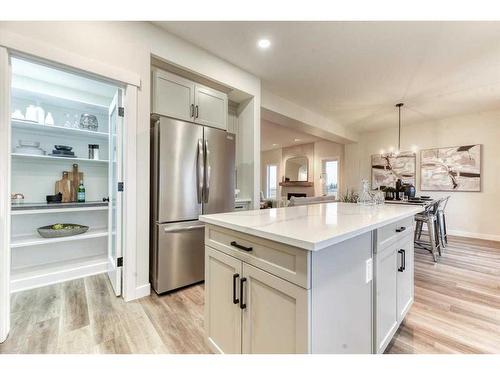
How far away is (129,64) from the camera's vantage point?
2.12 m

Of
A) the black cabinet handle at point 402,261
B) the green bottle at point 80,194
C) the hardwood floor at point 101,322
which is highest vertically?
the green bottle at point 80,194

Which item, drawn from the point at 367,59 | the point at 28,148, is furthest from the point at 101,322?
the point at 367,59

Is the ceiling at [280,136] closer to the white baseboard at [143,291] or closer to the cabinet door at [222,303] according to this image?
the white baseboard at [143,291]

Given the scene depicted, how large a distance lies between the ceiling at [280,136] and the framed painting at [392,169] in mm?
1973

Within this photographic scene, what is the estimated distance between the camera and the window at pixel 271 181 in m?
9.80

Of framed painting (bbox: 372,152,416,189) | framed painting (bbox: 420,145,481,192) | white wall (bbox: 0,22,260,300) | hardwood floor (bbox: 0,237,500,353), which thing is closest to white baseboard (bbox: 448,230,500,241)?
framed painting (bbox: 420,145,481,192)

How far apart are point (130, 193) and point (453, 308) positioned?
313 centimetres

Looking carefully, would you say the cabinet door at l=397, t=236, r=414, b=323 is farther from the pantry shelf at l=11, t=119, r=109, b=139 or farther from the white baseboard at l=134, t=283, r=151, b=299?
the pantry shelf at l=11, t=119, r=109, b=139

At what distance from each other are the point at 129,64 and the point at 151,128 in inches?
23.9

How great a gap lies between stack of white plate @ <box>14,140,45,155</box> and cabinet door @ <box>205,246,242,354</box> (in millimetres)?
2553

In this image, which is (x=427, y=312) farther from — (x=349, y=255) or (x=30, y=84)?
(x=30, y=84)

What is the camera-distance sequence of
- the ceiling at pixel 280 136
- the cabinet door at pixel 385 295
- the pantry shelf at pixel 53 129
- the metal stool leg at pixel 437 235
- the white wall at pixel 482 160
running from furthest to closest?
the ceiling at pixel 280 136 → the white wall at pixel 482 160 → the metal stool leg at pixel 437 235 → the pantry shelf at pixel 53 129 → the cabinet door at pixel 385 295

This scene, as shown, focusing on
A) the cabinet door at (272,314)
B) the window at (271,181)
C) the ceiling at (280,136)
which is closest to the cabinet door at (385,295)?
the cabinet door at (272,314)

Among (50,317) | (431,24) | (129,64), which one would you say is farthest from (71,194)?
(431,24)
